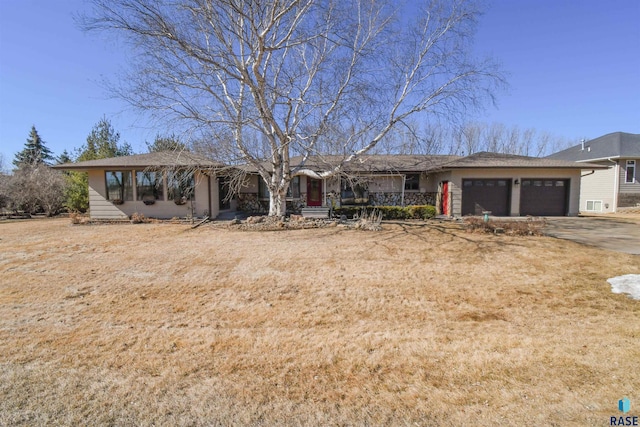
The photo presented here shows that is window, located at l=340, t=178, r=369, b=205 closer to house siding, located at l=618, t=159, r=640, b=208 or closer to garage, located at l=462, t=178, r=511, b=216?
garage, located at l=462, t=178, r=511, b=216

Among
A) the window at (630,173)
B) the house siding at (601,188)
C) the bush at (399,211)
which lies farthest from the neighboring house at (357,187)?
the window at (630,173)

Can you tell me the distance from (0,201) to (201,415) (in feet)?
74.0

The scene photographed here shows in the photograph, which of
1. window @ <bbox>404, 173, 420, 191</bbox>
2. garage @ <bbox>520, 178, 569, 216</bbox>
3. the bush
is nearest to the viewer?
the bush

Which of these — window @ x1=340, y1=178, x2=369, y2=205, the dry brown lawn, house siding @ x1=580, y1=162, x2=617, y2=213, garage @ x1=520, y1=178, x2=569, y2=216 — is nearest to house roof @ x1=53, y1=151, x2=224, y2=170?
the dry brown lawn

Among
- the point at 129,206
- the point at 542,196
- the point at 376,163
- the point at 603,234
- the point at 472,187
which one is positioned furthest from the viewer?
the point at 376,163

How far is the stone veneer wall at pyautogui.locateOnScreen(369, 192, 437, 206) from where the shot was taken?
52.7ft

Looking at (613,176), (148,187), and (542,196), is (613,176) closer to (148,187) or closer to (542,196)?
(542,196)

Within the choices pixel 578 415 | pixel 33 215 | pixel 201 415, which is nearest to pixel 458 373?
pixel 578 415

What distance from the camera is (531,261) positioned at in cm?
654

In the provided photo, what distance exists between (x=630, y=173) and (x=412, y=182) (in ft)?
45.0

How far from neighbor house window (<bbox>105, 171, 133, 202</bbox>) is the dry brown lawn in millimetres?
6771

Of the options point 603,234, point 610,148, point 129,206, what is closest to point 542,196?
point 603,234

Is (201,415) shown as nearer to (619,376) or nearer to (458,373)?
(458,373)

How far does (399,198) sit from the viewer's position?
16.1 meters
